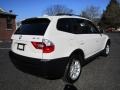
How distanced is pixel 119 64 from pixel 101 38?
126 cm

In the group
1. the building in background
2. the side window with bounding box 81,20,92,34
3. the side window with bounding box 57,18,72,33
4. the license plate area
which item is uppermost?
the side window with bounding box 57,18,72,33

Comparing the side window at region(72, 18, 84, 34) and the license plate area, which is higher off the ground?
the side window at region(72, 18, 84, 34)

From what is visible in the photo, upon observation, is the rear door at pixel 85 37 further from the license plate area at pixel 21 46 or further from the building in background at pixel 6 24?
the building in background at pixel 6 24

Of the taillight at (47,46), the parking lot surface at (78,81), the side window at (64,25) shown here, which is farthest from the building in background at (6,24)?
the taillight at (47,46)

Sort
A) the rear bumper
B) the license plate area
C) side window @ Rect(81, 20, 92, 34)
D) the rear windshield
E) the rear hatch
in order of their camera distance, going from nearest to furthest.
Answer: the rear bumper < the rear hatch < the rear windshield < the license plate area < side window @ Rect(81, 20, 92, 34)

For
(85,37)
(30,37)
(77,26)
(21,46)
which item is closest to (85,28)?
(85,37)

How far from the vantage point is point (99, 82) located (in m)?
5.53

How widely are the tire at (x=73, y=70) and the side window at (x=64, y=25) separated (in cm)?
81

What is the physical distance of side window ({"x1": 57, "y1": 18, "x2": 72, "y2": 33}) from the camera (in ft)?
17.2

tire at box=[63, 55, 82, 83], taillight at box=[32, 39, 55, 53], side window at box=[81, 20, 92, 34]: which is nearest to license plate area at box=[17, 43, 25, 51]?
taillight at box=[32, 39, 55, 53]

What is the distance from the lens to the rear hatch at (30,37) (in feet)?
16.2

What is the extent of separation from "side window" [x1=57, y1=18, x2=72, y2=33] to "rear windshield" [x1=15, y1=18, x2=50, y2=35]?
0.34 metres

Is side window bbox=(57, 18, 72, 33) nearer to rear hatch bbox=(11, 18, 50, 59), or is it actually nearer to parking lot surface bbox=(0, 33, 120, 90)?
rear hatch bbox=(11, 18, 50, 59)

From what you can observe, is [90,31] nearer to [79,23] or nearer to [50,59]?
[79,23]
